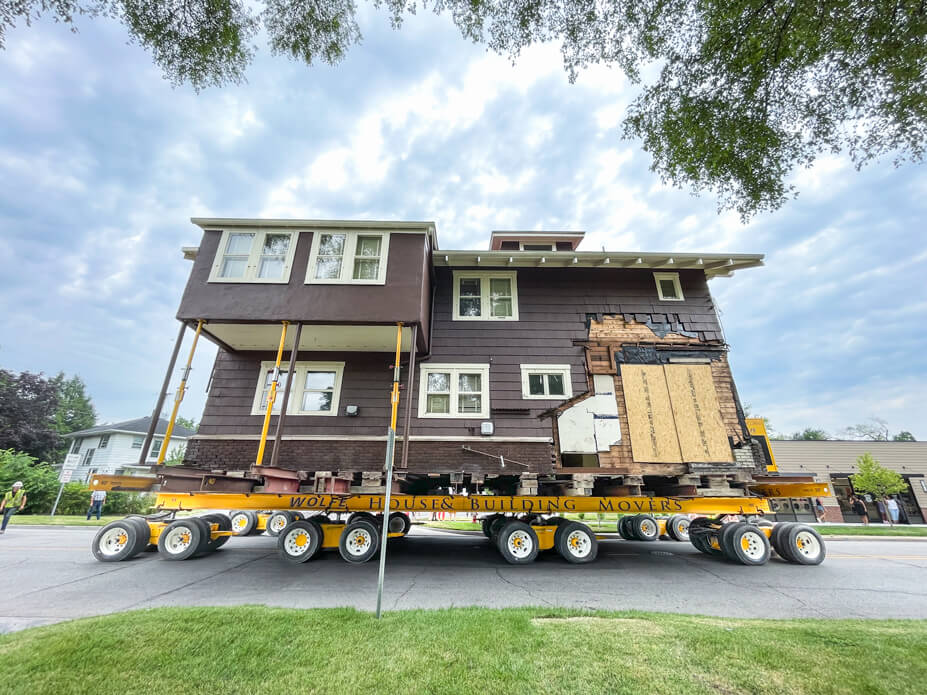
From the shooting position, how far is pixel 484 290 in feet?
37.8

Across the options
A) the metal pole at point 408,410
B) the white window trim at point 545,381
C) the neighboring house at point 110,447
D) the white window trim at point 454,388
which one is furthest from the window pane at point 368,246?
the neighboring house at point 110,447

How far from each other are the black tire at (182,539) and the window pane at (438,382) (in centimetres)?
644

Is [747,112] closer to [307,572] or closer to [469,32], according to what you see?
[469,32]

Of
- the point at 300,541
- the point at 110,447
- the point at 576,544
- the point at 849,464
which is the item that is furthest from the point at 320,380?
the point at 849,464

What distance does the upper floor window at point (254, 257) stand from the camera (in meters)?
9.31

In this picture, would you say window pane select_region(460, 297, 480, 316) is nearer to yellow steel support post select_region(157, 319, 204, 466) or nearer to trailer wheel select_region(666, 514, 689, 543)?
yellow steel support post select_region(157, 319, 204, 466)

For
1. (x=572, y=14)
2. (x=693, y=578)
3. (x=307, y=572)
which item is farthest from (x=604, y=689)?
(x=572, y=14)

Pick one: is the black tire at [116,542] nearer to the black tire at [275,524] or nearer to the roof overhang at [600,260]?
the black tire at [275,524]

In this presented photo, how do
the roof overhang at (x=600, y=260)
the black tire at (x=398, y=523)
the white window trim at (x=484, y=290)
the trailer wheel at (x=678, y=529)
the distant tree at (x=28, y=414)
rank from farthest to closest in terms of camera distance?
the distant tree at (x=28, y=414) < the trailer wheel at (x=678, y=529) < the black tire at (x=398, y=523) < the white window trim at (x=484, y=290) < the roof overhang at (x=600, y=260)

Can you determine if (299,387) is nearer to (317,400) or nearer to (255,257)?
(317,400)

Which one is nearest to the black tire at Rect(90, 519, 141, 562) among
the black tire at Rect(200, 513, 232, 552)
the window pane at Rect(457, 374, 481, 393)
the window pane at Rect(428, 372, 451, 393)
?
the black tire at Rect(200, 513, 232, 552)

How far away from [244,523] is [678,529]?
609 inches

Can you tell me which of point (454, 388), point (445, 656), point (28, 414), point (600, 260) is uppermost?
point (600, 260)

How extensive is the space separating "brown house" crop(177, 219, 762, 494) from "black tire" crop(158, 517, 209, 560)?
147 centimetres
